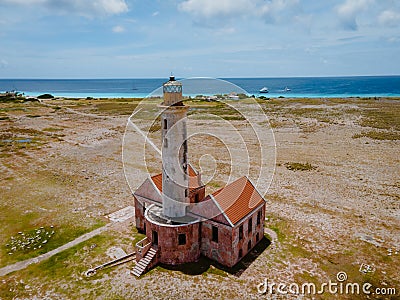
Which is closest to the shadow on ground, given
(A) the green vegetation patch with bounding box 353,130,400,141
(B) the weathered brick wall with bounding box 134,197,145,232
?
(B) the weathered brick wall with bounding box 134,197,145,232

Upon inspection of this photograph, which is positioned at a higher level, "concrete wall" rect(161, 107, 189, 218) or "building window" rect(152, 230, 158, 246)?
"concrete wall" rect(161, 107, 189, 218)

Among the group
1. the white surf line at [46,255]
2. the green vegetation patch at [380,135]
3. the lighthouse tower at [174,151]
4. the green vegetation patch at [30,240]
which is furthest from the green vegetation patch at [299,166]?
the green vegetation patch at [30,240]

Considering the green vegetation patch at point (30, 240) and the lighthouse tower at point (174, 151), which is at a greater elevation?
the lighthouse tower at point (174, 151)

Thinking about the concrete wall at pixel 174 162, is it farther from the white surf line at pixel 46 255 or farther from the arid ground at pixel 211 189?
the white surf line at pixel 46 255

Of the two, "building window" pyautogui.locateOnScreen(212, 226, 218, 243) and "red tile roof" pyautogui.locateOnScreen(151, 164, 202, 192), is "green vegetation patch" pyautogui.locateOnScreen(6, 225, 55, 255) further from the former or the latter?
"building window" pyautogui.locateOnScreen(212, 226, 218, 243)

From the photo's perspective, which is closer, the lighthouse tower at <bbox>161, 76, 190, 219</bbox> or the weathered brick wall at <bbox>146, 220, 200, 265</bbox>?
the lighthouse tower at <bbox>161, 76, 190, 219</bbox>

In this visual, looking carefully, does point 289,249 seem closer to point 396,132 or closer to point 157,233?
point 157,233

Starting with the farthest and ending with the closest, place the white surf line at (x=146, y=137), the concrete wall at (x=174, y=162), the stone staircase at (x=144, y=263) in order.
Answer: the white surf line at (x=146, y=137) < the stone staircase at (x=144, y=263) < the concrete wall at (x=174, y=162)

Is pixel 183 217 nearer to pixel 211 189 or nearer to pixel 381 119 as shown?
pixel 211 189
